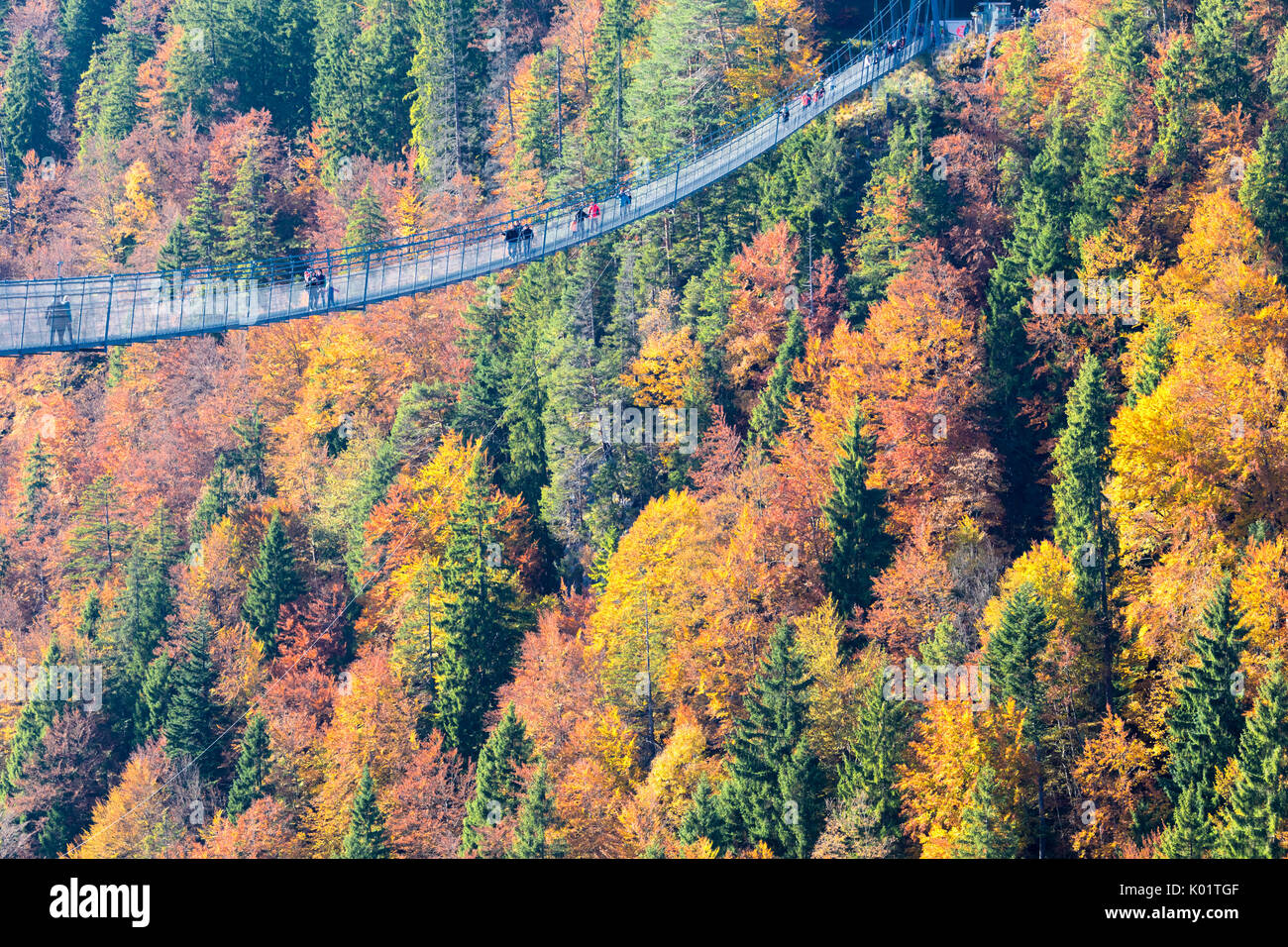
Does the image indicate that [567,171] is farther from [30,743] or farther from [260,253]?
[30,743]

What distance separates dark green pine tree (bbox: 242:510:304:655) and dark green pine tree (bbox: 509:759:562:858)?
15.9m

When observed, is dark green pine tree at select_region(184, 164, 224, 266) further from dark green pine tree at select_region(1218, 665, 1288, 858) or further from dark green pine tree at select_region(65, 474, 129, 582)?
dark green pine tree at select_region(1218, 665, 1288, 858)

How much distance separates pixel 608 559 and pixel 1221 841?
2044 centimetres

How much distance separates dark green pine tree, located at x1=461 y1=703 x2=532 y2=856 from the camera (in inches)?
1800

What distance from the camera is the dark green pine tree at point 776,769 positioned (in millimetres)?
39812

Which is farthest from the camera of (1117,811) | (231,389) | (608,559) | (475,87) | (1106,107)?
(475,87)

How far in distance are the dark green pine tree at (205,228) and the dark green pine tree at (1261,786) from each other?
1793 inches

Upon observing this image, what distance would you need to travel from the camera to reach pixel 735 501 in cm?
4825

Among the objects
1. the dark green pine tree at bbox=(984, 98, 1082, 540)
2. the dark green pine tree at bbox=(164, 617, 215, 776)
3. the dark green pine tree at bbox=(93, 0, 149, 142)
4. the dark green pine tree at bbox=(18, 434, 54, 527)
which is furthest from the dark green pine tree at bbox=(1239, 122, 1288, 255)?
the dark green pine tree at bbox=(93, 0, 149, 142)

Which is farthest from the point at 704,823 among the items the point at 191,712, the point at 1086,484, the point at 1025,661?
the point at 191,712

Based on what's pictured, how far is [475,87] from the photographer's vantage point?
240 feet

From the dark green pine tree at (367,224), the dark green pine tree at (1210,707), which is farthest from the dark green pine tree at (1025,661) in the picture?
the dark green pine tree at (367,224)

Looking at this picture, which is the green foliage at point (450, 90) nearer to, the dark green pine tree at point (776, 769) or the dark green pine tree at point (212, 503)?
the dark green pine tree at point (212, 503)
